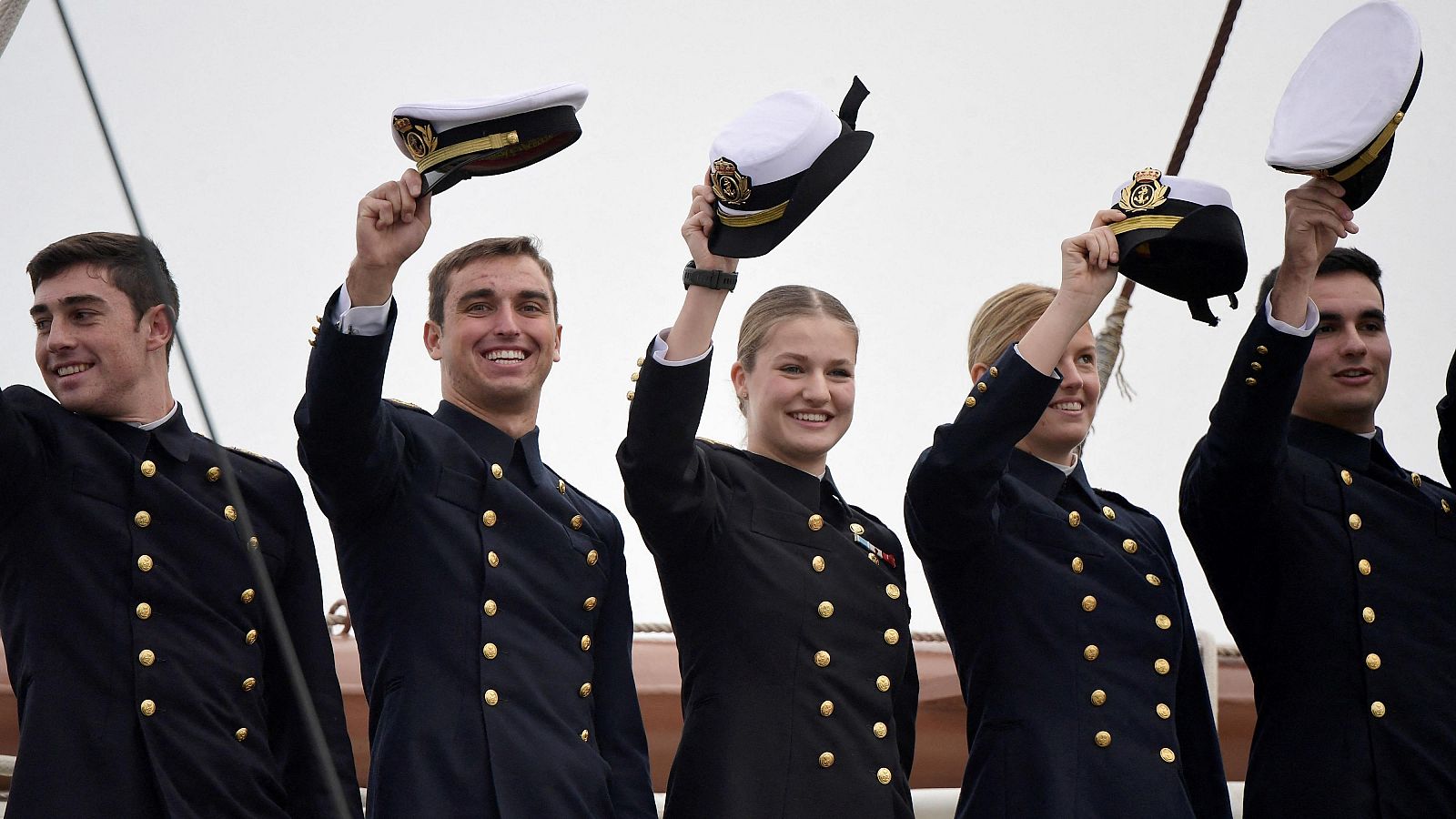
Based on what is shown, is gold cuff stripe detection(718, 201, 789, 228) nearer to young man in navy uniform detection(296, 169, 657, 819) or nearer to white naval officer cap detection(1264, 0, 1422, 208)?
young man in navy uniform detection(296, 169, 657, 819)

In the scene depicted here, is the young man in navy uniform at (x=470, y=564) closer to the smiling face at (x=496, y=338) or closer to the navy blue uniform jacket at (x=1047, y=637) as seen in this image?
the smiling face at (x=496, y=338)

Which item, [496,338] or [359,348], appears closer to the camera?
[359,348]

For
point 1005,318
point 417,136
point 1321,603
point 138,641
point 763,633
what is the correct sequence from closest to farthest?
point 138,641 < point 417,136 < point 763,633 < point 1321,603 < point 1005,318

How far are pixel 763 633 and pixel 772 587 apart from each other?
0.06 m

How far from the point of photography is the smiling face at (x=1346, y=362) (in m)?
2.62

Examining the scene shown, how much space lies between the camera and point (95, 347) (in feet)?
6.86

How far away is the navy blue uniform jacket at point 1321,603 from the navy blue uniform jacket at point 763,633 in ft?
1.61

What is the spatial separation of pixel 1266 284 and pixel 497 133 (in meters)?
1.18

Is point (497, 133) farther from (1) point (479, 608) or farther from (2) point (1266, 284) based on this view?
(2) point (1266, 284)

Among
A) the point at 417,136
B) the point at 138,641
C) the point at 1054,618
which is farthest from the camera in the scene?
the point at 1054,618

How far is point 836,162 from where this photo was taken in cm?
220

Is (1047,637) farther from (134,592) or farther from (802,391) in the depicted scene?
(134,592)

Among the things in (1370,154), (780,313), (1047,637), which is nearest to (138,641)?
(780,313)

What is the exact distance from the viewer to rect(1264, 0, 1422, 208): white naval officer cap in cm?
236
